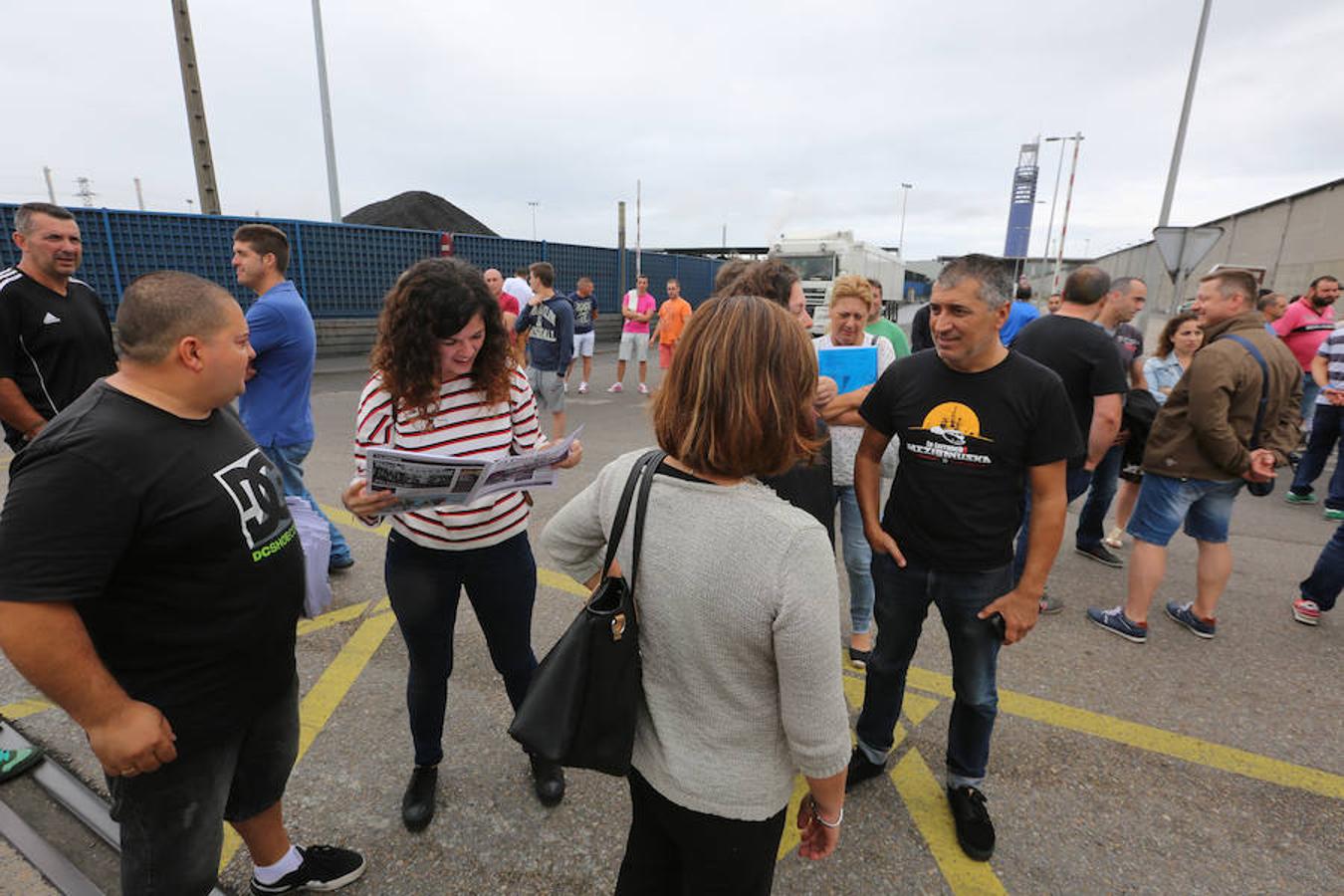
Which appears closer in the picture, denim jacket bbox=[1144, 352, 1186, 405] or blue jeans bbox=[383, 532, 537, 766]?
blue jeans bbox=[383, 532, 537, 766]

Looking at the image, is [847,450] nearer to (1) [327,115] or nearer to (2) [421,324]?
(2) [421,324]

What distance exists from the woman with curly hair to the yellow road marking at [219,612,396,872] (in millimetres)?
692

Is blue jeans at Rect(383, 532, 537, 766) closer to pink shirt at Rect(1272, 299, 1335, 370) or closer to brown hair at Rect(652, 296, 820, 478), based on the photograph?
brown hair at Rect(652, 296, 820, 478)

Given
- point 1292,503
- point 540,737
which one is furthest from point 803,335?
point 1292,503

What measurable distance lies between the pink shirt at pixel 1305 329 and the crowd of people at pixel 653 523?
14.5 feet

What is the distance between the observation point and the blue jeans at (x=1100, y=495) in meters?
4.53

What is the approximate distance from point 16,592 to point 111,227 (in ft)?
42.9

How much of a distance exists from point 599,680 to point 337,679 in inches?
93.4

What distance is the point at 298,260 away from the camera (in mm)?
12430

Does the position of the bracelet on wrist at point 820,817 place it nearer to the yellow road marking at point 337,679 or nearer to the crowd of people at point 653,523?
the crowd of people at point 653,523

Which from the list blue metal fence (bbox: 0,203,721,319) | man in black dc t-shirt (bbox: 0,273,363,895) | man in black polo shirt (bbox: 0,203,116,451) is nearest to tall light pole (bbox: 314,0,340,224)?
blue metal fence (bbox: 0,203,721,319)

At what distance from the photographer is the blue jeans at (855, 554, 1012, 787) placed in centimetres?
211

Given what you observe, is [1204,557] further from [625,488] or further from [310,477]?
[310,477]

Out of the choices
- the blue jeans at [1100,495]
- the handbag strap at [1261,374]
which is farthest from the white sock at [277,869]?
the blue jeans at [1100,495]
